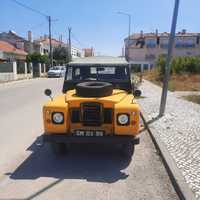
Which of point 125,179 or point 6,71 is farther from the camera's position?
point 6,71

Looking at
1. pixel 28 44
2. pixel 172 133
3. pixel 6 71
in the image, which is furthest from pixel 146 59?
pixel 172 133

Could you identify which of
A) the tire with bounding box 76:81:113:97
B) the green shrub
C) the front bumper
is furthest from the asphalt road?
the green shrub

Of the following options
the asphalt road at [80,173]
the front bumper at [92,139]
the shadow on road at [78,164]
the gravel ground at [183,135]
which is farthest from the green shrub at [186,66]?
the front bumper at [92,139]

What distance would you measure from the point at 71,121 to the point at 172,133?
10.2 ft

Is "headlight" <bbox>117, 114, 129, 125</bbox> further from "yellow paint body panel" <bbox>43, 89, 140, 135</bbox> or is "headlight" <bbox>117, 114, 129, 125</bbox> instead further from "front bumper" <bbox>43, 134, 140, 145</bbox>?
"front bumper" <bbox>43, 134, 140, 145</bbox>

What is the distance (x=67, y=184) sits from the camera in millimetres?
4730

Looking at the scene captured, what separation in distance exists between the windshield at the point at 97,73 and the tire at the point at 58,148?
1932mm

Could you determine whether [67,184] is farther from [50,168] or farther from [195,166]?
[195,166]

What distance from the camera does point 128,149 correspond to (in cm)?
589

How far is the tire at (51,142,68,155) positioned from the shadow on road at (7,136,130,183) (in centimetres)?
10

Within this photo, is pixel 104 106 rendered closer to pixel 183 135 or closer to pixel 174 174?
pixel 174 174

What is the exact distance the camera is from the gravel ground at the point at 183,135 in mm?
4984

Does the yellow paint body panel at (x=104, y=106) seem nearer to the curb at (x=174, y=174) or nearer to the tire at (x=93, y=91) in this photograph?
the tire at (x=93, y=91)

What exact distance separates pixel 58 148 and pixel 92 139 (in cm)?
90
